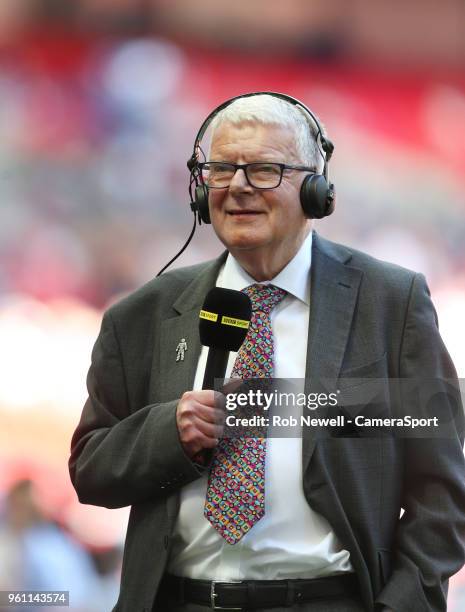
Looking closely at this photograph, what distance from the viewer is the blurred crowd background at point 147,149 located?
358 cm

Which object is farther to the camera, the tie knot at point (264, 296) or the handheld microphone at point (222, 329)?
the tie knot at point (264, 296)

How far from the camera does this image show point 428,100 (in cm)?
379

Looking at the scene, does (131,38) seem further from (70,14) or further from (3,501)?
(3,501)

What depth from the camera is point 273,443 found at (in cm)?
230

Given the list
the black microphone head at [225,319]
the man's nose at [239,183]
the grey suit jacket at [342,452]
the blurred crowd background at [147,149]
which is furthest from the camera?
the blurred crowd background at [147,149]

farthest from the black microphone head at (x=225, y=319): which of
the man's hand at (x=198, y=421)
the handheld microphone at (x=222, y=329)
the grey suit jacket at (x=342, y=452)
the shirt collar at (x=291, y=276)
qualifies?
the shirt collar at (x=291, y=276)

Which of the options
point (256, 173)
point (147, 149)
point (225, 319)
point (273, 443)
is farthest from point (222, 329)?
point (147, 149)

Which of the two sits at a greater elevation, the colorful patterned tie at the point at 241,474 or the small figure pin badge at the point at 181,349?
the small figure pin badge at the point at 181,349

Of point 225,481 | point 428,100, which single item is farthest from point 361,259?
point 428,100

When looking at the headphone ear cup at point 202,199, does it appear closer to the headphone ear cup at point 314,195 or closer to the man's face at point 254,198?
the man's face at point 254,198

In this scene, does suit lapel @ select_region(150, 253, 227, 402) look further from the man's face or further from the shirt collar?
the man's face

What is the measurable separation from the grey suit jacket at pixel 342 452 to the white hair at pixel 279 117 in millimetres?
265

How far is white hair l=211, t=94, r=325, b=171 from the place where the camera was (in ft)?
7.98

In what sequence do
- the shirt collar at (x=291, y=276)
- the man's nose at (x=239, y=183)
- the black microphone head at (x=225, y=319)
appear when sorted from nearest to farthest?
the black microphone head at (x=225, y=319) < the man's nose at (x=239, y=183) < the shirt collar at (x=291, y=276)
